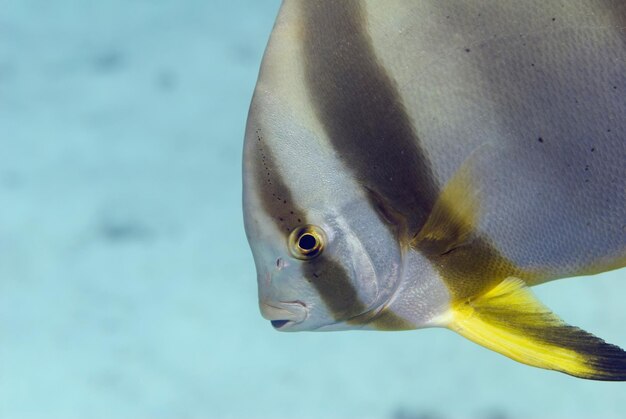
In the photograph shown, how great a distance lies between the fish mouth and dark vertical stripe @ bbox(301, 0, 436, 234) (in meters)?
0.22

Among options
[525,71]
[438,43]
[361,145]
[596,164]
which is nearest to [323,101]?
[361,145]

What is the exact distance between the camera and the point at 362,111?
89 centimetres

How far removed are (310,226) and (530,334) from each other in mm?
386

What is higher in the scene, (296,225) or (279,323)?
(296,225)

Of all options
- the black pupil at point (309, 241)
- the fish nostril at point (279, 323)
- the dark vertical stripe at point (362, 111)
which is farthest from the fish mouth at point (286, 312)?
the dark vertical stripe at point (362, 111)

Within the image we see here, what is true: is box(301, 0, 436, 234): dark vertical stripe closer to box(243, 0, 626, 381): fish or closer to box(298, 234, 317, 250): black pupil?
box(243, 0, 626, 381): fish

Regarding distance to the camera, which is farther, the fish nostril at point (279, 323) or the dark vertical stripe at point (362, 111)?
the fish nostril at point (279, 323)

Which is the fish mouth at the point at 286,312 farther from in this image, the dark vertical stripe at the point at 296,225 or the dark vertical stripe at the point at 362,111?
the dark vertical stripe at the point at 362,111

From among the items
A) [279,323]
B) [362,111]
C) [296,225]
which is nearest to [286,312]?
[279,323]

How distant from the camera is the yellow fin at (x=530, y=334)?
90 cm

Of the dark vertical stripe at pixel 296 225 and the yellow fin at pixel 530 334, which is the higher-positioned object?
the dark vertical stripe at pixel 296 225

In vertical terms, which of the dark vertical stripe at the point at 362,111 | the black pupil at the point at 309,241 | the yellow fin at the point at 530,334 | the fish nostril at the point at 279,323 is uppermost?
the dark vertical stripe at the point at 362,111

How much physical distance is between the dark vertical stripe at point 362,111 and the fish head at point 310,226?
0.03 meters

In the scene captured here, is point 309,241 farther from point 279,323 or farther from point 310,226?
point 279,323
